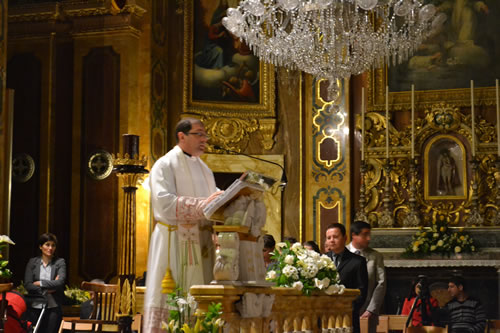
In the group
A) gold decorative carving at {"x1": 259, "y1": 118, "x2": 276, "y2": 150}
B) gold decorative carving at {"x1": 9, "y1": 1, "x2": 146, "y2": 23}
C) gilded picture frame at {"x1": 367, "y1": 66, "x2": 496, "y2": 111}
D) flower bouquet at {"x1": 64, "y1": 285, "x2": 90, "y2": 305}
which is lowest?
flower bouquet at {"x1": 64, "y1": 285, "x2": 90, "y2": 305}

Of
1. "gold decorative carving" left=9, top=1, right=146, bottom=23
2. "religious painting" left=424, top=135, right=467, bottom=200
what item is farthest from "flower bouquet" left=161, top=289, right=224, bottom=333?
"gold decorative carving" left=9, top=1, right=146, bottom=23

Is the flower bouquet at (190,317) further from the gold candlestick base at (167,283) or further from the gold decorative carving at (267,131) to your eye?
the gold decorative carving at (267,131)

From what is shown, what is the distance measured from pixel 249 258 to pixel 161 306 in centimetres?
101

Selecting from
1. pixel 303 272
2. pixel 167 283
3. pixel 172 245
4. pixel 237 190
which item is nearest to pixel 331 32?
pixel 303 272

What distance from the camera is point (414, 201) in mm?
12469

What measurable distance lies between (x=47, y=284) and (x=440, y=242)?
18.1 feet

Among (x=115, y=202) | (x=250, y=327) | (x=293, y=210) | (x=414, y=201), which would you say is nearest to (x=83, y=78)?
(x=115, y=202)

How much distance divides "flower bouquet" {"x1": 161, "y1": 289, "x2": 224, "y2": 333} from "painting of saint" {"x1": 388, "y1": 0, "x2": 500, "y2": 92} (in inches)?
354

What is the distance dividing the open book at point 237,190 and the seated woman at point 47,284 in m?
5.20

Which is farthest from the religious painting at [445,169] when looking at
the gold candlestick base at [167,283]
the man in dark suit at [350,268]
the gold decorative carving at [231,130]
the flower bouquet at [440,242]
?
the gold candlestick base at [167,283]

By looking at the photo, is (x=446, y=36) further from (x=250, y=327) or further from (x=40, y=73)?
(x=250, y=327)

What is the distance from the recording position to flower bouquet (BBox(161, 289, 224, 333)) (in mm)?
4105

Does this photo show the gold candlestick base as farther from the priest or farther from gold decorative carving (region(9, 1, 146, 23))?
gold decorative carving (region(9, 1, 146, 23))

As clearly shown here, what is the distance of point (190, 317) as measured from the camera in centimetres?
447
